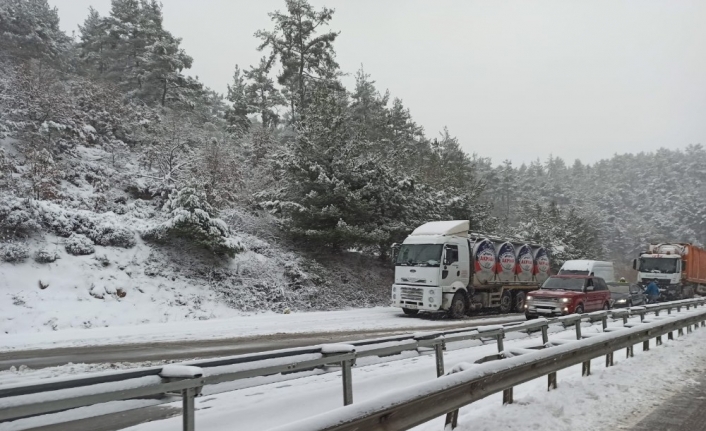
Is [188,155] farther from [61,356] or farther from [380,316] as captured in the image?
[61,356]

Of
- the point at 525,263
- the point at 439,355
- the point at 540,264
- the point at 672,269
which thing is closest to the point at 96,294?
the point at 439,355

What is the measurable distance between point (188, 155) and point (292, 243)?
25.5ft

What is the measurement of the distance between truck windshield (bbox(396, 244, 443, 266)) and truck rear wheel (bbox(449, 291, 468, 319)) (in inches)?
69.6

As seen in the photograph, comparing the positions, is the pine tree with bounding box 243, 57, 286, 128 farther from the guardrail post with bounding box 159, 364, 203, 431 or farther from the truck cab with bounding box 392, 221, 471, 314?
the guardrail post with bounding box 159, 364, 203, 431

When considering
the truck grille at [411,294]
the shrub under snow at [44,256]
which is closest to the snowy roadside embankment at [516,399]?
the truck grille at [411,294]

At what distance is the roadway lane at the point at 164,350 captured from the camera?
31.4ft

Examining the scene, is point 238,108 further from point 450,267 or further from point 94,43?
point 450,267

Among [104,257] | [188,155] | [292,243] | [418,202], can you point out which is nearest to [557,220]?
[418,202]

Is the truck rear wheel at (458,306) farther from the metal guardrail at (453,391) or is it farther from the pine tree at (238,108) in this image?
the pine tree at (238,108)

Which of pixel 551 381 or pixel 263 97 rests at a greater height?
pixel 263 97

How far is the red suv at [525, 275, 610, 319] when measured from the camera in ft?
58.2

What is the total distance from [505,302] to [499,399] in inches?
696

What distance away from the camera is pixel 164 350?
430 inches

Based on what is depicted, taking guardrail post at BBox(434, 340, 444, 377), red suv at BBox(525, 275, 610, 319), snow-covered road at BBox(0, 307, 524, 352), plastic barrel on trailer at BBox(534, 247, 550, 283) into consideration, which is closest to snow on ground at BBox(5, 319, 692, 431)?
guardrail post at BBox(434, 340, 444, 377)
